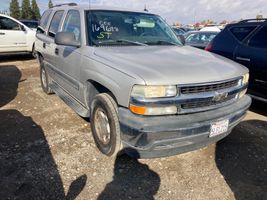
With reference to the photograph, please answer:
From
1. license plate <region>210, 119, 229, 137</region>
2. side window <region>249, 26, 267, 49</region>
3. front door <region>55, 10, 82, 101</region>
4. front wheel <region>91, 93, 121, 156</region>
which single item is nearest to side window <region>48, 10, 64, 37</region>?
front door <region>55, 10, 82, 101</region>

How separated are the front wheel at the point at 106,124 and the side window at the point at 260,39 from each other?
11.1 feet

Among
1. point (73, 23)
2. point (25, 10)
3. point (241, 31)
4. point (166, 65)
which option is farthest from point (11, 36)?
point (25, 10)

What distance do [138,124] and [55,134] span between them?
1.92 meters

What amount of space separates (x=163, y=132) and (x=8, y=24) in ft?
32.4

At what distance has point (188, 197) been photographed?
2740 millimetres

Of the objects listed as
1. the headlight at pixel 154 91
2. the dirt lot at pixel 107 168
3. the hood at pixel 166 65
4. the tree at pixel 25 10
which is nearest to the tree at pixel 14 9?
the tree at pixel 25 10

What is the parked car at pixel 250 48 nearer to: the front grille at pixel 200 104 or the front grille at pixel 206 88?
the front grille at pixel 206 88

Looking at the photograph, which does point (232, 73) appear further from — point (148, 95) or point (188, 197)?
point (188, 197)

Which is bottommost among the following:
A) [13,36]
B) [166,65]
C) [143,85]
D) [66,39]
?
[13,36]

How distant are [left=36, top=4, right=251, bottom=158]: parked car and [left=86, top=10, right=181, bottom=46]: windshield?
14 millimetres

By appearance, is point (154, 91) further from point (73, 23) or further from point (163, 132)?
point (73, 23)

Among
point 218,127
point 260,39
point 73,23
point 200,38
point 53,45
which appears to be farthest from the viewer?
point 200,38

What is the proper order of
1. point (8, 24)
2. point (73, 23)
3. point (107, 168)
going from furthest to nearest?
point (8, 24) → point (73, 23) → point (107, 168)

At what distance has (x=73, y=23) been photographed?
409 centimetres
